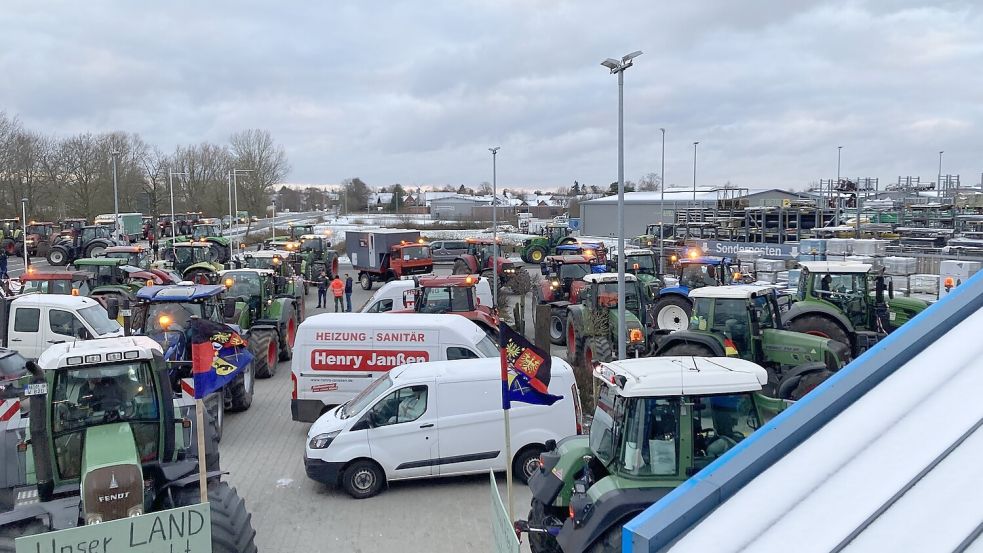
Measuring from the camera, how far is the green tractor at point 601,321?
1390 cm

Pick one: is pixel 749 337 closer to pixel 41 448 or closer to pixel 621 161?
pixel 621 161

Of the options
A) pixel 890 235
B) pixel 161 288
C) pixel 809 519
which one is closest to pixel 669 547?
pixel 809 519

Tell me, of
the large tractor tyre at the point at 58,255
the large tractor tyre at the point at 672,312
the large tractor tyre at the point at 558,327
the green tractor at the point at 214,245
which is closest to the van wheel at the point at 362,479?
the large tractor tyre at the point at 672,312

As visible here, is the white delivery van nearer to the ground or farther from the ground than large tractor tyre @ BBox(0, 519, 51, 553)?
farther from the ground

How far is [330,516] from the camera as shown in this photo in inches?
347

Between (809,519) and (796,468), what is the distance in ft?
1.09

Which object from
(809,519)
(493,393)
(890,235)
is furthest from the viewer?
(890,235)

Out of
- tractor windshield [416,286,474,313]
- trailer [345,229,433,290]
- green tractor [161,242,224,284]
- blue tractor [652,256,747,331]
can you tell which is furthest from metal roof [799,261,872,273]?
green tractor [161,242,224,284]

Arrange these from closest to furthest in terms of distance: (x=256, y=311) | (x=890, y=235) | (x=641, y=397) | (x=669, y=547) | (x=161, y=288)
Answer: (x=669, y=547) → (x=641, y=397) → (x=161, y=288) → (x=256, y=311) → (x=890, y=235)

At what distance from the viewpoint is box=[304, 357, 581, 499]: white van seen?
9.30 meters

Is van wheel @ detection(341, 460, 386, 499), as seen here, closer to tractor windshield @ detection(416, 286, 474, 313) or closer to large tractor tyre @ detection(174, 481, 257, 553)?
large tractor tyre @ detection(174, 481, 257, 553)

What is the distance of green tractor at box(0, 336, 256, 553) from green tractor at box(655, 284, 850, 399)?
22.9 feet

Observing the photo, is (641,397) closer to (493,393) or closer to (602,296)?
(493,393)

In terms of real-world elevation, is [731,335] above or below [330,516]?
above
